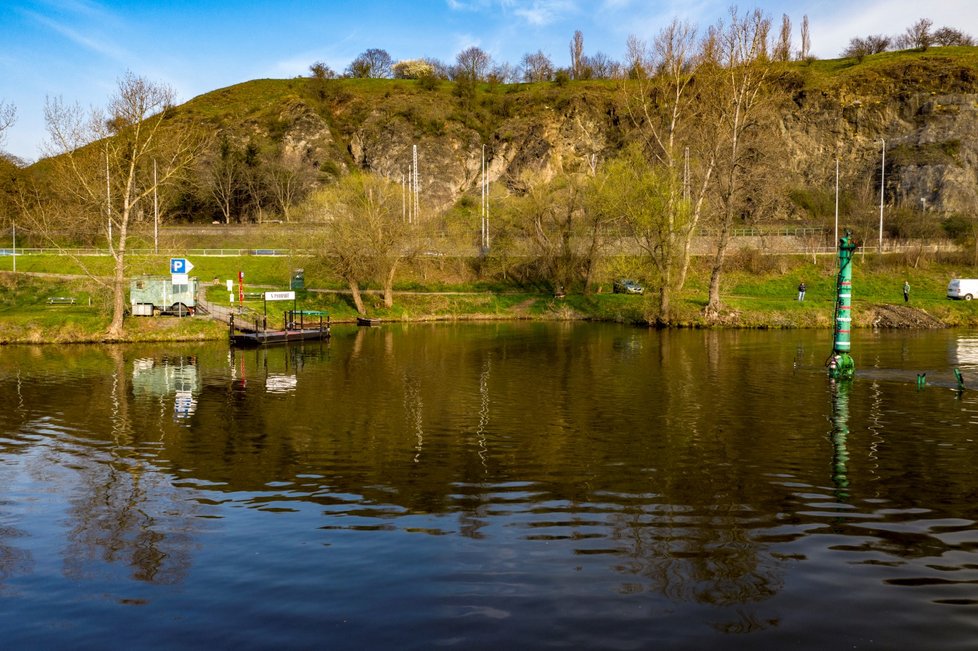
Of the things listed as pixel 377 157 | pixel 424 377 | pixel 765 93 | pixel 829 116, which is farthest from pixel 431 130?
pixel 424 377

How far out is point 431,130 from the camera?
151750 mm

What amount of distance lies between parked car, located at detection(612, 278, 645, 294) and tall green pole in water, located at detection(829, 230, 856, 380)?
1525 inches

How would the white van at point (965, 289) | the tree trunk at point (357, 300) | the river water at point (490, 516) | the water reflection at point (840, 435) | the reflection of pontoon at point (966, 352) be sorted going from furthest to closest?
1. the tree trunk at point (357, 300)
2. the white van at point (965, 289)
3. the reflection of pontoon at point (966, 352)
4. the water reflection at point (840, 435)
5. the river water at point (490, 516)

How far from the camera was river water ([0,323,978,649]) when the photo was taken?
9.65 metres

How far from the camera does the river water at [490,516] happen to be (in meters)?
9.65

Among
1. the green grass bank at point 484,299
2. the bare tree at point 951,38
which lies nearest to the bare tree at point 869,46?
the bare tree at point 951,38

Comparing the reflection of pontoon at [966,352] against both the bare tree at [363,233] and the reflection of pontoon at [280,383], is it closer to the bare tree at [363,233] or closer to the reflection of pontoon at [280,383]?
the reflection of pontoon at [280,383]

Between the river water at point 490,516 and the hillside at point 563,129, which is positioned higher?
the hillside at point 563,129

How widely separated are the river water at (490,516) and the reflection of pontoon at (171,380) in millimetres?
427

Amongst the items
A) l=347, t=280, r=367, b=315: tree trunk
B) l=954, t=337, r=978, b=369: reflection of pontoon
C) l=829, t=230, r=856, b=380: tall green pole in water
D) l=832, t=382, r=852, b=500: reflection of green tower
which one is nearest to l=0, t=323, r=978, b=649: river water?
l=832, t=382, r=852, b=500: reflection of green tower

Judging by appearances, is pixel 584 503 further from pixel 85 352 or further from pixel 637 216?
pixel 637 216

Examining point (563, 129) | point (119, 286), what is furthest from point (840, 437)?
point (563, 129)

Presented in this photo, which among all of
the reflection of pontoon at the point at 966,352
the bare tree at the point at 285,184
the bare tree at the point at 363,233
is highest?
the bare tree at the point at 285,184

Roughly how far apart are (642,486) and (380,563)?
250 inches
